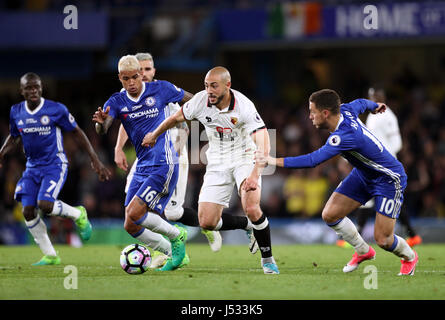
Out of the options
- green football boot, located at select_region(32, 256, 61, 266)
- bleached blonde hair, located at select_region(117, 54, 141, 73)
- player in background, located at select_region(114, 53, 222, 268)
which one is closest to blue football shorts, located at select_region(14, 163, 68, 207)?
green football boot, located at select_region(32, 256, 61, 266)

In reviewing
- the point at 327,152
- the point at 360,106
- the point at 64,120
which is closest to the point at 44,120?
the point at 64,120

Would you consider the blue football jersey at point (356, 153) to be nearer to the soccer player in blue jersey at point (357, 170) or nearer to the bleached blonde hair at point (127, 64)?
the soccer player in blue jersey at point (357, 170)

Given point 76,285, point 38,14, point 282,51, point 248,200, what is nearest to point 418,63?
point 282,51

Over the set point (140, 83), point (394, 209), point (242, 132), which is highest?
point (140, 83)

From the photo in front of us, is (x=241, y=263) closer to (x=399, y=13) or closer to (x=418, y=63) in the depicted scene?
(x=399, y=13)

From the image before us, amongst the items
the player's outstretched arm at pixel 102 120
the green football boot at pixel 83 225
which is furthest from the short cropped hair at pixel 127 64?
the green football boot at pixel 83 225

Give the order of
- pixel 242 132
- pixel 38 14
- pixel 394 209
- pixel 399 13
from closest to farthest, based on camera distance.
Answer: pixel 394 209 → pixel 242 132 → pixel 399 13 → pixel 38 14

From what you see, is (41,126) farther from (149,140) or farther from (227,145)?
(227,145)

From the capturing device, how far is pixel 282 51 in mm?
24797

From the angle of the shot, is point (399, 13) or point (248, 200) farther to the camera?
point (399, 13)

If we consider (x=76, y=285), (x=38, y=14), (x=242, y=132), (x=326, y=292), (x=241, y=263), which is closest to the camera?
(x=326, y=292)

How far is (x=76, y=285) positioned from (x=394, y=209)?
3.36 metres

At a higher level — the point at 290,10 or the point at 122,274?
the point at 290,10

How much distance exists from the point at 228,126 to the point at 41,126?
9.87 feet
